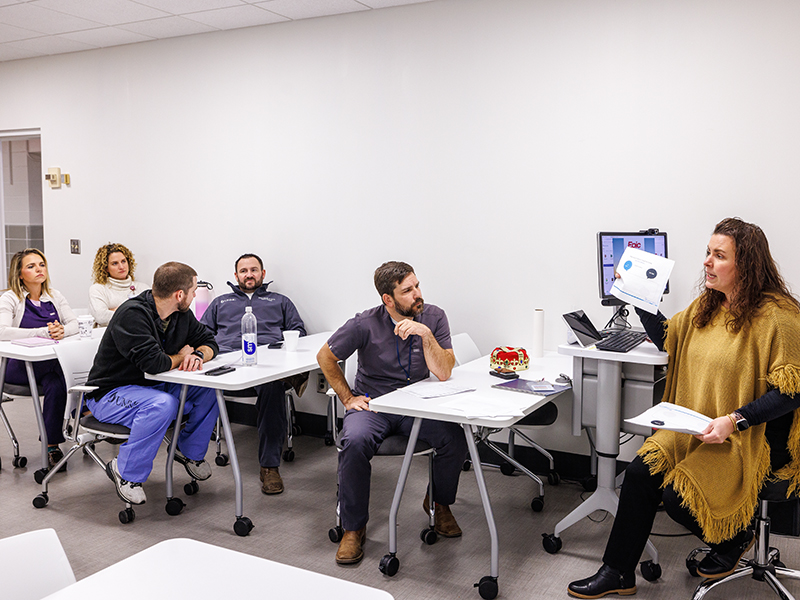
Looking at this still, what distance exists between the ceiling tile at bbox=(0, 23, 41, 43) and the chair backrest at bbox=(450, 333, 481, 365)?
3.96 metres

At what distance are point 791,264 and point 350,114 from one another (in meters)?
2.73

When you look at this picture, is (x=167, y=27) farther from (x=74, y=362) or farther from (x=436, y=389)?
(x=436, y=389)

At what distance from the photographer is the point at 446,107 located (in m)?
4.14

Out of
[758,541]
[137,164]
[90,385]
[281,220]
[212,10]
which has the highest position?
[212,10]

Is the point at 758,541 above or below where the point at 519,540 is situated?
above

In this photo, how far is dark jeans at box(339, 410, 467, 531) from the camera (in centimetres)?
292

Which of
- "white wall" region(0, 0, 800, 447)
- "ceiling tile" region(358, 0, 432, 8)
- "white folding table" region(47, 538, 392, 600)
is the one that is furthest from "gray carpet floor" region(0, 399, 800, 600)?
"ceiling tile" region(358, 0, 432, 8)

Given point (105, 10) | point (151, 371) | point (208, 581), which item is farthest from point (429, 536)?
point (105, 10)

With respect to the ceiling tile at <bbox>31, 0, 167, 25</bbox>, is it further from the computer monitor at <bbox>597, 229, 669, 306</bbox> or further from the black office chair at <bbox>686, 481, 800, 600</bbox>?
the black office chair at <bbox>686, 481, 800, 600</bbox>

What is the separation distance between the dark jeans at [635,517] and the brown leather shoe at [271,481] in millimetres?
1828

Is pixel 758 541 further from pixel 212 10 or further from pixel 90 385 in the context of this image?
pixel 212 10

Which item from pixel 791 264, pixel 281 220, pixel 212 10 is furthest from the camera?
pixel 281 220

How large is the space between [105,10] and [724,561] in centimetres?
477

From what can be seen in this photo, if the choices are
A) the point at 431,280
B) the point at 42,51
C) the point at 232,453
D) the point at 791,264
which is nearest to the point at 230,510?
the point at 232,453
